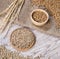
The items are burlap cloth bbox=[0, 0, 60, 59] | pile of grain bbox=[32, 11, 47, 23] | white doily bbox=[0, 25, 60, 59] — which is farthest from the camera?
pile of grain bbox=[32, 11, 47, 23]

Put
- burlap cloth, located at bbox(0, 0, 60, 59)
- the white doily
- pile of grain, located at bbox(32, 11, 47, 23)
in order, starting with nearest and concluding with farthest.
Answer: the white doily → burlap cloth, located at bbox(0, 0, 60, 59) → pile of grain, located at bbox(32, 11, 47, 23)

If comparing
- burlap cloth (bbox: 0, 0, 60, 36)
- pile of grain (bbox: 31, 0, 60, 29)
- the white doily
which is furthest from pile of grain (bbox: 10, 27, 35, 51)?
pile of grain (bbox: 31, 0, 60, 29)

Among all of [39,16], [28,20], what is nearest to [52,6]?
[39,16]

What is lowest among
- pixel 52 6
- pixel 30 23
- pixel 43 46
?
pixel 43 46

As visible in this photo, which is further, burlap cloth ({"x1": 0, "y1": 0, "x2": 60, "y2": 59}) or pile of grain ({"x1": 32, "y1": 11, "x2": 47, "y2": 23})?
pile of grain ({"x1": 32, "y1": 11, "x2": 47, "y2": 23})

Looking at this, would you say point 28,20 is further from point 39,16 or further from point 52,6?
point 52,6

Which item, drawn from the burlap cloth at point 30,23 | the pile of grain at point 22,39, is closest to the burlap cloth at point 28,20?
the burlap cloth at point 30,23

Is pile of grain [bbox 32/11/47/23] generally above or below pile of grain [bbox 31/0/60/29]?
below

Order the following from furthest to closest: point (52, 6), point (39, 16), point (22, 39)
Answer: point (52, 6)
point (39, 16)
point (22, 39)

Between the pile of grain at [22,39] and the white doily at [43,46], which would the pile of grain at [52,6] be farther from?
the pile of grain at [22,39]

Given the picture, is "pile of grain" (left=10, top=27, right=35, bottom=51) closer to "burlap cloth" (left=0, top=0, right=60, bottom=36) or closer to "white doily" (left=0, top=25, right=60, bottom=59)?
"white doily" (left=0, top=25, right=60, bottom=59)

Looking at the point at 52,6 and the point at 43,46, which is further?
the point at 52,6
